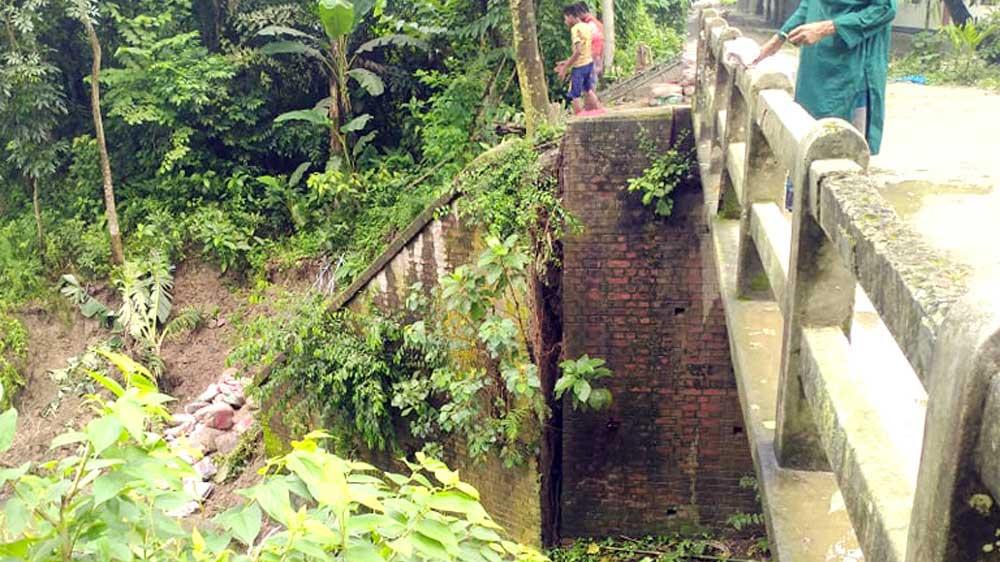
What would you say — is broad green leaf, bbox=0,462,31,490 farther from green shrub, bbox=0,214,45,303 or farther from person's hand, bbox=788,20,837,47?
green shrub, bbox=0,214,45,303

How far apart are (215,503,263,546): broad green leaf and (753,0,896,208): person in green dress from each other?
8.89 feet

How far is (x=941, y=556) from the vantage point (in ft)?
3.89

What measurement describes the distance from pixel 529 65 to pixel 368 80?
9.31 feet

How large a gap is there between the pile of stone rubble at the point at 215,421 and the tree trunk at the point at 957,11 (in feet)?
34.6

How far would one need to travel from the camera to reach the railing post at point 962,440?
1038 millimetres

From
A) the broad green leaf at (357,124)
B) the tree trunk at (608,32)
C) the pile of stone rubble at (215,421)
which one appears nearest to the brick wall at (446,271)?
the pile of stone rubble at (215,421)

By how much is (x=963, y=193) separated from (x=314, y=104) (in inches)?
379

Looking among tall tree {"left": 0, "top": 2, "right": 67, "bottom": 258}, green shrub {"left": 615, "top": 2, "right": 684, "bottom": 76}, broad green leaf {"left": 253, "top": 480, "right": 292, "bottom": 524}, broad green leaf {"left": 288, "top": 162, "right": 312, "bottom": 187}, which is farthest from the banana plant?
broad green leaf {"left": 253, "top": 480, "right": 292, "bottom": 524}

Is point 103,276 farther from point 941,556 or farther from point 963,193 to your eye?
point 941,556

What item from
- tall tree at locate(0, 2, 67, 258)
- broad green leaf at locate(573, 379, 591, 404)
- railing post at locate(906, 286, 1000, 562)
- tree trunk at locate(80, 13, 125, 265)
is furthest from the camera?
tree trunk at locate(80, 13, 125, 265)

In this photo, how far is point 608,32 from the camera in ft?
32.6

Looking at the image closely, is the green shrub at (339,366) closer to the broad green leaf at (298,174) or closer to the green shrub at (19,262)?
the broad green leaf at (298,174)

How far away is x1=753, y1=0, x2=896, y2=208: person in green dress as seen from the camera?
3.30 m

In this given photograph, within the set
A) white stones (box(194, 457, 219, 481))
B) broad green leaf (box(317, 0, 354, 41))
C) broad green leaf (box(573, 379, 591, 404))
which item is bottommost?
white stones (box(194, 457, 219, 481))
